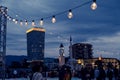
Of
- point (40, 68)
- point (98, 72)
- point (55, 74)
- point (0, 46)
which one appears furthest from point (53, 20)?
point (55, 74)

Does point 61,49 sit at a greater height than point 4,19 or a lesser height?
lesser

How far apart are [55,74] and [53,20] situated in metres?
A: 42.1

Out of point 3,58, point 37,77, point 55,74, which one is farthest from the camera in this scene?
point 55,74

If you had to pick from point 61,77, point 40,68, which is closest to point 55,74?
point 61,77

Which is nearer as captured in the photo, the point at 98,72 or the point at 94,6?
the point at 94,6

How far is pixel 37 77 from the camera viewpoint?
831 cm

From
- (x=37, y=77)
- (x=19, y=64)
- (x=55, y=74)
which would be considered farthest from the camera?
(x=19, y=64)

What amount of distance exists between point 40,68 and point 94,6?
799cm

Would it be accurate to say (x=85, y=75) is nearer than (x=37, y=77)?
No

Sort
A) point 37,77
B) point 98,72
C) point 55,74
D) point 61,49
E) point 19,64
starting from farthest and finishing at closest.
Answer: point 19,64 < point 55,74 < point 61,49 < point 98,72 < point 37,77

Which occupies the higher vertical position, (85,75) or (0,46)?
(0,46)

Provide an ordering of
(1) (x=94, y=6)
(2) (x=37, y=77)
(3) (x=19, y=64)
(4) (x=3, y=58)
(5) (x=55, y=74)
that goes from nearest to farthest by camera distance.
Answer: (2) (x=37, y=77) → (1) (x=94, y=6) → (4) (x=3, y=58) → (5) (x=55, y=74) → (3) (x=19, y=64)

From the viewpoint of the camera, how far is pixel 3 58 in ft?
89.3

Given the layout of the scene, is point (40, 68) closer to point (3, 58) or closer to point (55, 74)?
point (3, 58)
